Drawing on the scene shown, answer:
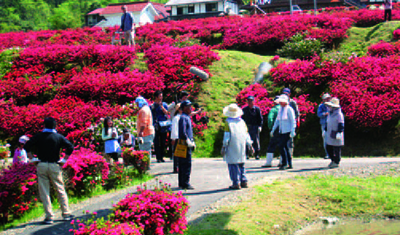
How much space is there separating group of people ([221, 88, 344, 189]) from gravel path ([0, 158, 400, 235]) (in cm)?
38

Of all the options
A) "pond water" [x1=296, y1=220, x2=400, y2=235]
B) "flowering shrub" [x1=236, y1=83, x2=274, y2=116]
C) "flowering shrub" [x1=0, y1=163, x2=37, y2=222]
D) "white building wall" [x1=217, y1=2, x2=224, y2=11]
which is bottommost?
"pond water" [x1=296, y1=220, x2=400, y2=235]

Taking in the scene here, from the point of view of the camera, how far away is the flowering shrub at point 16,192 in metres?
8.27

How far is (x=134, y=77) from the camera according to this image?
18344 millimetres

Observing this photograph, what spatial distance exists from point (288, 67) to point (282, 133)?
779cm

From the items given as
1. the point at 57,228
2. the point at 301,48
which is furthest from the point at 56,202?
the point at 301,48

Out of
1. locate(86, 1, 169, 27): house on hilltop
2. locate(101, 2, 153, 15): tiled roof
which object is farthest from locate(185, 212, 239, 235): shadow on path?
locate(101, 2, 153, 15): tiled roof

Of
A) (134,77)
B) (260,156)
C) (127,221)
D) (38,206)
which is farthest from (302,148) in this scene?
(127,221)

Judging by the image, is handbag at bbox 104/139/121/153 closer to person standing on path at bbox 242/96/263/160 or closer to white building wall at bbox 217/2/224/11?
person standing on path at bbox 242/96/263/160

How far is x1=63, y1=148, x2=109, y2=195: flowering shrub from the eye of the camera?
948 centimetres

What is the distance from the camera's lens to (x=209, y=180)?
412 inches

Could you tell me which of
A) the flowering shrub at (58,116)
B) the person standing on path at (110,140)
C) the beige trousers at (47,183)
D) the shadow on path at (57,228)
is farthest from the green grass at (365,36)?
the shadow on path at (57,228)

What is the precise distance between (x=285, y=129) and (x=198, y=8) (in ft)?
165

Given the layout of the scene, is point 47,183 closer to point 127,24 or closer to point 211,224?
point 211,224

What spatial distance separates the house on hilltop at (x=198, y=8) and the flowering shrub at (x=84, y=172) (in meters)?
48.5
